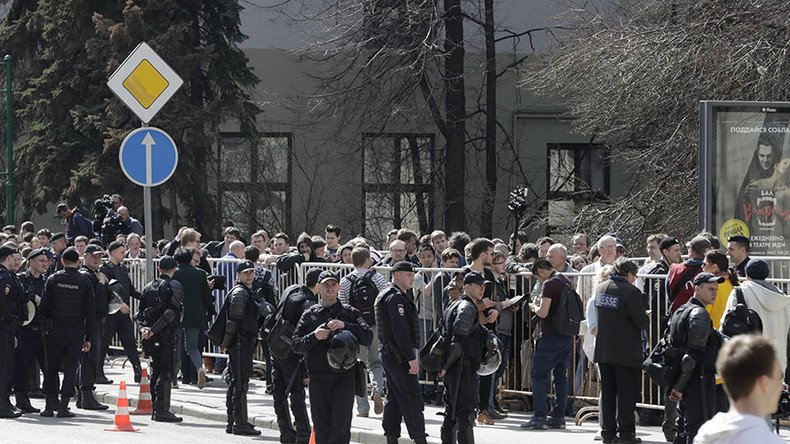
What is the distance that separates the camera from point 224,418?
1504cm

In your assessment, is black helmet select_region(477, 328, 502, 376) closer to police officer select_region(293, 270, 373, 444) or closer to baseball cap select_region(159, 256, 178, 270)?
police officer select_region(293, 270, 373, 444)

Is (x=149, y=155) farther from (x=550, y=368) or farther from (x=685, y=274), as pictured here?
(x=685, y=274)

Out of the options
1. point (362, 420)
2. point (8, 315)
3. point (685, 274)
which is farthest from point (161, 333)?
point (685, 274)

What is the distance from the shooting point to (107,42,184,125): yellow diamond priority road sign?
15156mm

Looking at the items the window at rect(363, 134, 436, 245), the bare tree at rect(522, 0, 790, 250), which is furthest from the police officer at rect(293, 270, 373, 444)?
the window at rect(363, 134, 436, 245)

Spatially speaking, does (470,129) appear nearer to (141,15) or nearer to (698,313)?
(141,15)

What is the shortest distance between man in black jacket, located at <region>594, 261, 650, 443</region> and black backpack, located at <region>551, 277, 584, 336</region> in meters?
1.05

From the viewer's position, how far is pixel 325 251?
18.0m

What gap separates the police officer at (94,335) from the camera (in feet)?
51.0

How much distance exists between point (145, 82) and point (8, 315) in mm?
2895

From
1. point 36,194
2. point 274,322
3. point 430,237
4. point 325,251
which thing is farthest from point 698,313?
point 36,194

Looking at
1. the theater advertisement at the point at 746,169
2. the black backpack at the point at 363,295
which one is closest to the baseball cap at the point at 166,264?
the black backpack at the point at 363,295

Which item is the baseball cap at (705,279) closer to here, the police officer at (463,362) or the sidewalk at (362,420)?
the police officer at (463,362)

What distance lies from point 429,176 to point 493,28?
422 cm
